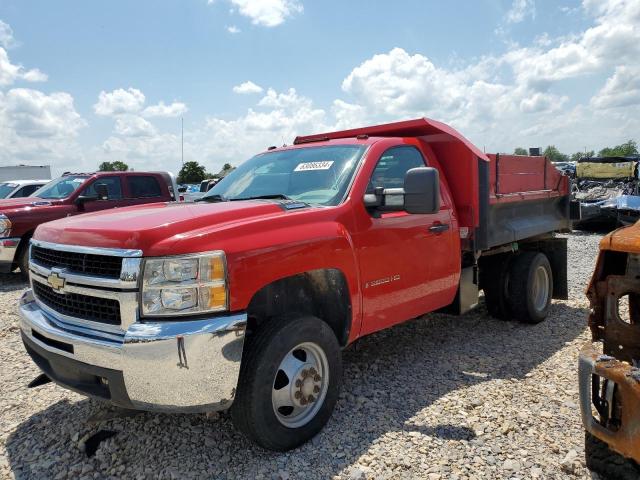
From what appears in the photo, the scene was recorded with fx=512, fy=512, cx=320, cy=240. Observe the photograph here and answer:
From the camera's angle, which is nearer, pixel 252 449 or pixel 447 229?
pixel 252 449

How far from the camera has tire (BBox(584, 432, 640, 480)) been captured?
2680 mm

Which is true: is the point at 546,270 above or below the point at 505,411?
above

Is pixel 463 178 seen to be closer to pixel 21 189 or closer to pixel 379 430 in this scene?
pixel 379 430

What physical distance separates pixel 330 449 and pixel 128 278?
1595mm

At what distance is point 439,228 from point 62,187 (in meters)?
8.31

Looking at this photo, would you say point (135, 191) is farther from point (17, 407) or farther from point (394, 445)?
point (394, 445)

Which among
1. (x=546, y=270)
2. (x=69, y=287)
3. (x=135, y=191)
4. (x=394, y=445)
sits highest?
(x=135, y=191)

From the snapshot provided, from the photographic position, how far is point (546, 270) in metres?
6.00

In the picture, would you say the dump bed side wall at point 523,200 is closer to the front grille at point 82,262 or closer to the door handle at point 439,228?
the door handle at point 439,228

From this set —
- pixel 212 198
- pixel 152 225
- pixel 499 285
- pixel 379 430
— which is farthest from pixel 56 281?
pixel 499 285

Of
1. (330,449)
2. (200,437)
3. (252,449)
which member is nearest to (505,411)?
(330,449)

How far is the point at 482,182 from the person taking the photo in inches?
183

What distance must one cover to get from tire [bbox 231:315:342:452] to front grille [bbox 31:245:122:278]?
0.86 metres

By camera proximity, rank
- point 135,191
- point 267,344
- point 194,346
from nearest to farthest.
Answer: point 194,346
point 267,344
point 135,191
